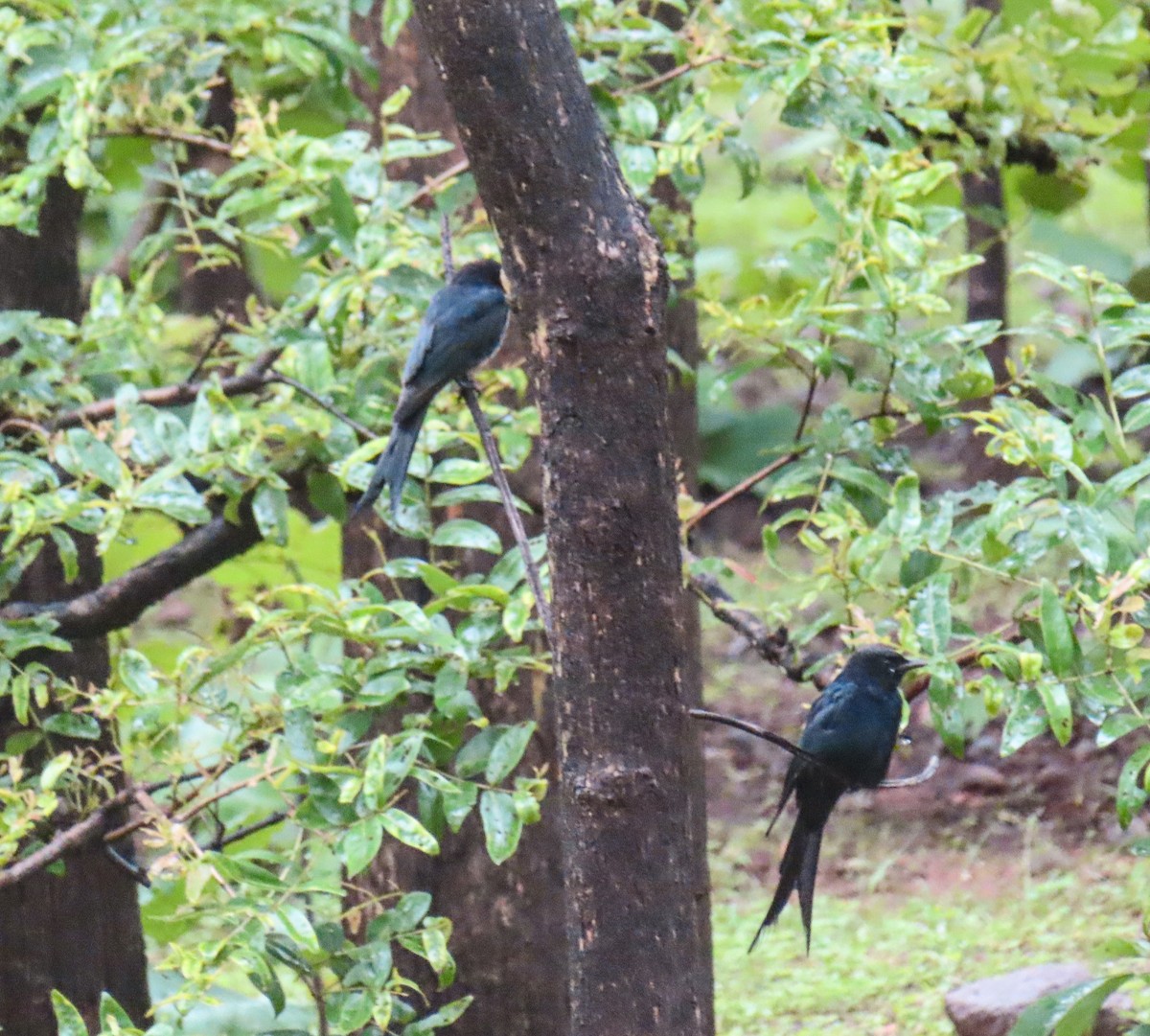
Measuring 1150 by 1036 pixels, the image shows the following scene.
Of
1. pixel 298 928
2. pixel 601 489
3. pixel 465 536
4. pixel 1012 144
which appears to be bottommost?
pixel 298 928

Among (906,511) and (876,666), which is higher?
(906,511)

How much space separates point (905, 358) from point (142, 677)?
1.28 m

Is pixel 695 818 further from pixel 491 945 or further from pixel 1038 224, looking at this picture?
pixel 1038 224

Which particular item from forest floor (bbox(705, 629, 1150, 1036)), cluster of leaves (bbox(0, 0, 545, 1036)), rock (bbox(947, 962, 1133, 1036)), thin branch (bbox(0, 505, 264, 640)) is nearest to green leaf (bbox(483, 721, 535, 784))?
cluster of leaves (bbox(0, 0, 545, 1036))

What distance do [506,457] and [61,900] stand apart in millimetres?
1395

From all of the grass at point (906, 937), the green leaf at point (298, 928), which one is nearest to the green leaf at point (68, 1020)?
the green leaf at point (298, 928)

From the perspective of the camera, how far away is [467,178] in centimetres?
308

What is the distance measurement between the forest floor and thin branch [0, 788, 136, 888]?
1.95 metres

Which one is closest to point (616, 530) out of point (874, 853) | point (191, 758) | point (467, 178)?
point (191, 758)

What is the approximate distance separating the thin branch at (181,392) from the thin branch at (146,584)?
8.9 inches

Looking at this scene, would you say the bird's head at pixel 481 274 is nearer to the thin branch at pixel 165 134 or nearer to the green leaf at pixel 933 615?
the thin branch at pixel 165 134

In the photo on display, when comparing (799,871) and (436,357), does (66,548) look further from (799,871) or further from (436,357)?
(799,871)

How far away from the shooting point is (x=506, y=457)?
8.70ft

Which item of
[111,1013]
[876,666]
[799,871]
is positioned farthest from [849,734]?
[111,1013]
